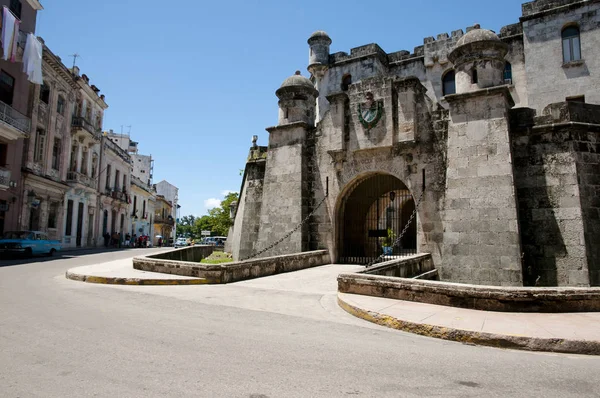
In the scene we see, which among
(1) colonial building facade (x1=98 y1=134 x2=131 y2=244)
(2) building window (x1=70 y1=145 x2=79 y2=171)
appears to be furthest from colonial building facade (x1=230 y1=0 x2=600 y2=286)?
(1) colonial building facade (x1=98 y1=134 x2=131 y2=244)

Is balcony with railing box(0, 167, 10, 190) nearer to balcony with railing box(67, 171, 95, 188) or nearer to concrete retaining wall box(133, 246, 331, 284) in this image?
balcony with railing box(67, 171, 95, 188)

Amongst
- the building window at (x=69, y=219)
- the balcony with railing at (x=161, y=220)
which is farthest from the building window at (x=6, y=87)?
the balcony with railing at (x=161, y=220)

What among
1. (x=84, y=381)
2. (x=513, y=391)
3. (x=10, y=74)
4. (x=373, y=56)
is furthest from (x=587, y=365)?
(x=10, y=74)

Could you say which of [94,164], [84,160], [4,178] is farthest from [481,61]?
[94,164]

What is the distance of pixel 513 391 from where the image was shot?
338 cm

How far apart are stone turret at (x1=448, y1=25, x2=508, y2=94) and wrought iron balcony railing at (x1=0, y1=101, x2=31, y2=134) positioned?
2197 centimetres

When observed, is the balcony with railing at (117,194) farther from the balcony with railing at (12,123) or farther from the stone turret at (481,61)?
the stone turret at (481,61)

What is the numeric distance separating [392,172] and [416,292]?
22.7ft

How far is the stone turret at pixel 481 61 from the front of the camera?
37.6 feet

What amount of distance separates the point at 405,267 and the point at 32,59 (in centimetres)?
2350

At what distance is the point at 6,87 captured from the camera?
21.5 m

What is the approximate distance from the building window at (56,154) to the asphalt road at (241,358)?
2346 centimetres

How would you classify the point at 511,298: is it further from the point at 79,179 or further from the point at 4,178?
the point at 79,179

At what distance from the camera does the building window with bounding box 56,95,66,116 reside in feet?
88.9
